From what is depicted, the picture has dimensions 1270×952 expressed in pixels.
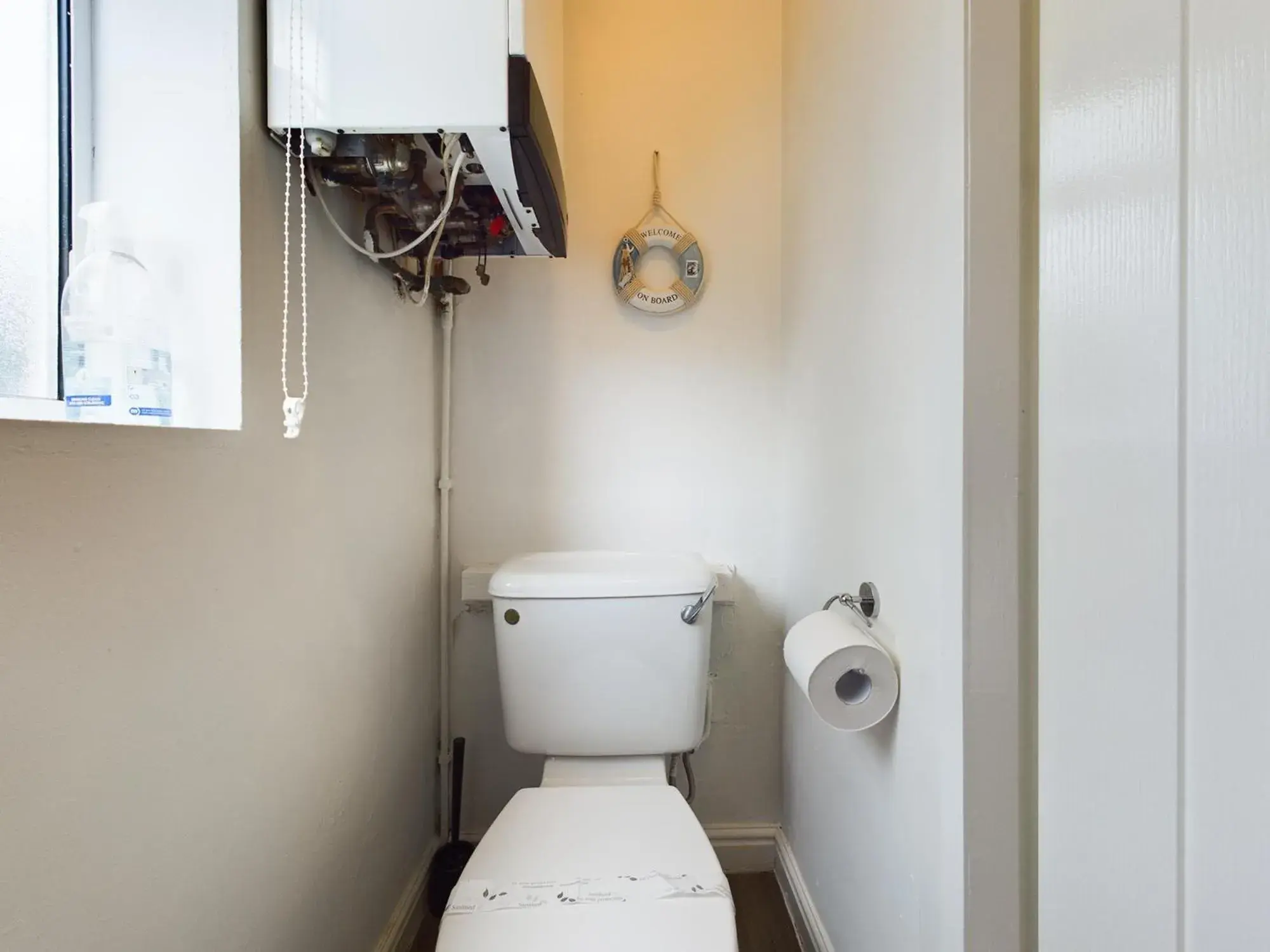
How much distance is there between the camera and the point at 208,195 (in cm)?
65

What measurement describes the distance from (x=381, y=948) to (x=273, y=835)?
Result: 488mm

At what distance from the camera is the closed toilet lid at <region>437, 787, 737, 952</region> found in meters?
0.73

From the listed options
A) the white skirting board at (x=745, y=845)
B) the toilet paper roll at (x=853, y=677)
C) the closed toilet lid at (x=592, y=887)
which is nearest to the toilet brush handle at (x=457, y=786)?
the closed toilet lid at (x=592, y=887)

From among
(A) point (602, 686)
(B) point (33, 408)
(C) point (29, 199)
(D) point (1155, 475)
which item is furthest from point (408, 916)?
(D) point (1155, 475)

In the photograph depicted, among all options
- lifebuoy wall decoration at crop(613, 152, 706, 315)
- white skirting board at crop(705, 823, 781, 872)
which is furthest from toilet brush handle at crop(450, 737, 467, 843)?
lifebuoy wall decoration at crop(613, 152, 706, 315)

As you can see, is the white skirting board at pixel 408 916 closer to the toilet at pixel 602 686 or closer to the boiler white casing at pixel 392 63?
the toilet at pixel 602 686

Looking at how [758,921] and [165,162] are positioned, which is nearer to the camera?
[165,162]

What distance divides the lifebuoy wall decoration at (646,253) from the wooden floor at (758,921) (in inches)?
51.2

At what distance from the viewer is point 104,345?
0.60 metres

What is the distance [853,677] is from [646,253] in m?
1.01

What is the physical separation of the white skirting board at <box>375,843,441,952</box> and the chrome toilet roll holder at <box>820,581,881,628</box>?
0.97 metres

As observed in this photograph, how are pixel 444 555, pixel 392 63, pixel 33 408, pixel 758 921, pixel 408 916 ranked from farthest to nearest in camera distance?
1. pixel 444 555
2. pixel 758 921
3. pixel 408 916
4. pixel 392 63
5. pixel 33 408

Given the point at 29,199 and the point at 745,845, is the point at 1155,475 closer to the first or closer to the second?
the point at 29,199

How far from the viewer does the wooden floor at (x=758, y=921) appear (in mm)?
1215
